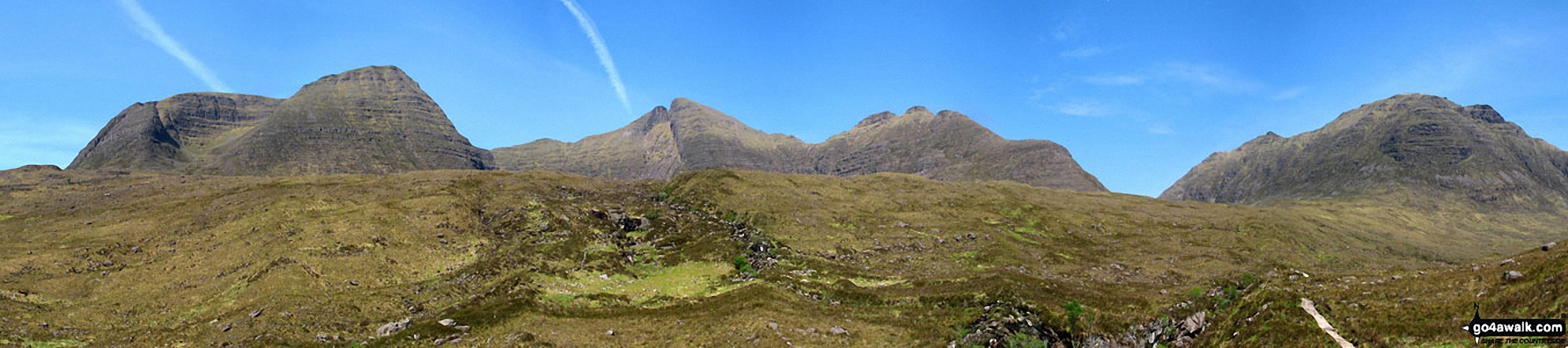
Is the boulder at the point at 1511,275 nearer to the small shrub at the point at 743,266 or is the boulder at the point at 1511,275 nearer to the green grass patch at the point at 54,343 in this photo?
the small shrub at the point at 743,266

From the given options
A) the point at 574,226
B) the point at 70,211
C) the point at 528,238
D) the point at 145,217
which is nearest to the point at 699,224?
the point at 574,226

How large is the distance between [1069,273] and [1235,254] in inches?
1362

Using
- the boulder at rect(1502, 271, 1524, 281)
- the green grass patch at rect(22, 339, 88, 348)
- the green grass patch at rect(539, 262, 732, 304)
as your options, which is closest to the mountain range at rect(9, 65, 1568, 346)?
the boulder at rect(1502, 271, 1524, 281)

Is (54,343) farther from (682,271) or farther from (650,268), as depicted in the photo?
(682,271)

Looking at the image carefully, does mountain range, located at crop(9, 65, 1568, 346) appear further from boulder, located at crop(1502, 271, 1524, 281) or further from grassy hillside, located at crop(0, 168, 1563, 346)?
grassy hillside, located at crop(0, 168, 1563, 346)

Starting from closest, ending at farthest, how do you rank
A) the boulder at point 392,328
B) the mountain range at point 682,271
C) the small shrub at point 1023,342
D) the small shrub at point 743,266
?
1. the mountain range at point 682,271
2. the small shrub at point 1023,342
3. the boulder at point 392,328
4. the small shrub at point 743,266

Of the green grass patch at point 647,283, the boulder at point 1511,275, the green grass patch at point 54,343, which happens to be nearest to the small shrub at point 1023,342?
the boulder at point 1511,275

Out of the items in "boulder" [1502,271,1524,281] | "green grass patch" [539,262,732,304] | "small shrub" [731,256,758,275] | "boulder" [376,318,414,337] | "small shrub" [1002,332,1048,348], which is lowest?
"boulder" [376,318,414,337]

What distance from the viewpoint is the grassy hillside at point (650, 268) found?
35.7m

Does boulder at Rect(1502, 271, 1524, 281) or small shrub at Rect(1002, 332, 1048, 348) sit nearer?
boulder at Rect(1502, 271, 1524, 281)

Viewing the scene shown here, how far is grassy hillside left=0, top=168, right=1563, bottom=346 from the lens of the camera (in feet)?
117

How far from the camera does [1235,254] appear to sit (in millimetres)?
87250

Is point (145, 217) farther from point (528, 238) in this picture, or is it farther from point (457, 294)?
point (457, 294)

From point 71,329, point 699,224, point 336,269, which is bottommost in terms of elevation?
point 71,329
